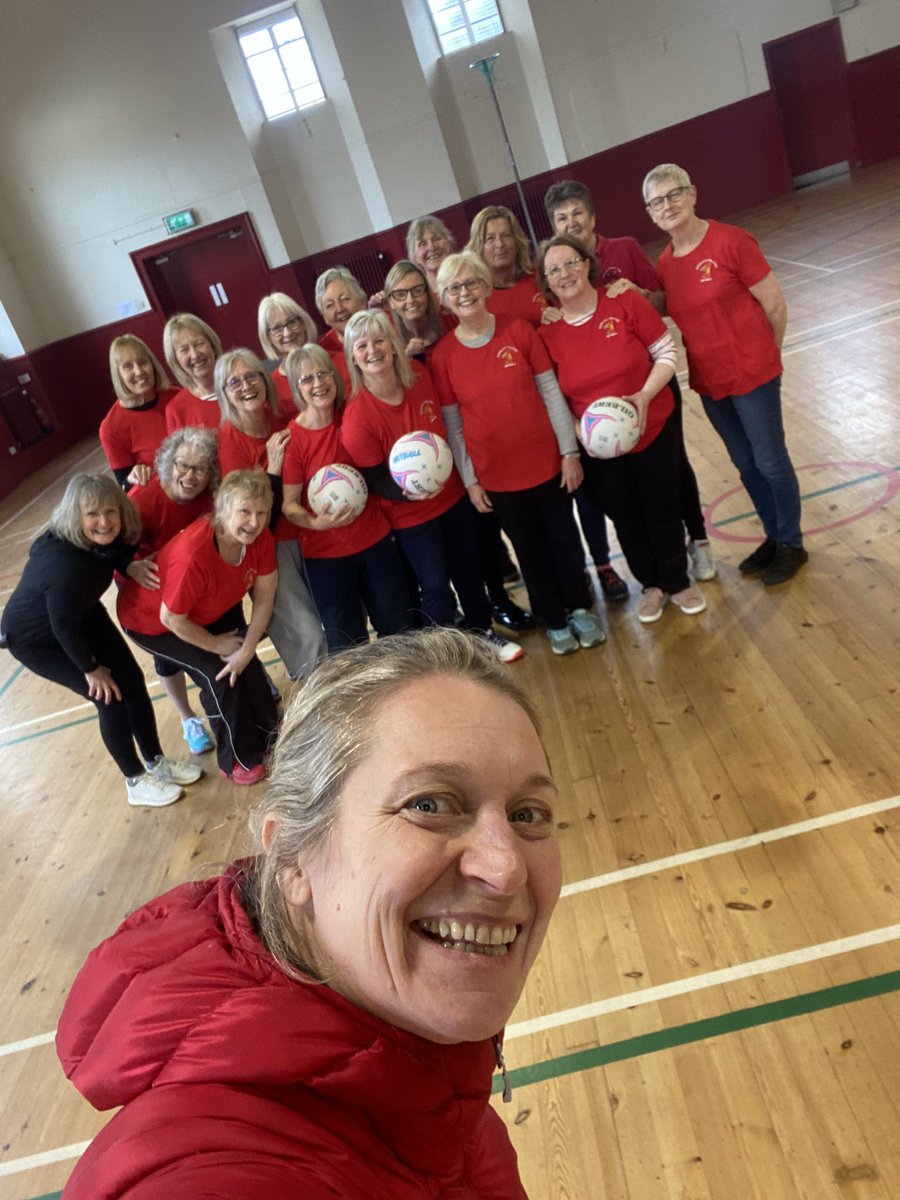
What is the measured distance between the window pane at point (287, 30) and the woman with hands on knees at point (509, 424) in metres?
13.5

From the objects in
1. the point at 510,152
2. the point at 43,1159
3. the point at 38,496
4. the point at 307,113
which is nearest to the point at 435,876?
the point at 43,1159

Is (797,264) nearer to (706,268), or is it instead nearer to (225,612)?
(706,268)

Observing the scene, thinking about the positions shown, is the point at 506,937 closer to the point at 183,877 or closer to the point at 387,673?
the point at 387,673

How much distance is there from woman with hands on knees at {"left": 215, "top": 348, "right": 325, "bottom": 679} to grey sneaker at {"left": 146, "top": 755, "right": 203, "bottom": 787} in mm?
783

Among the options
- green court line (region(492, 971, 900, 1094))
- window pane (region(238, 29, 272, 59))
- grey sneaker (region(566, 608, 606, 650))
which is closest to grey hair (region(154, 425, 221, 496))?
grey sneaker (region(566, 608, 606, 650))

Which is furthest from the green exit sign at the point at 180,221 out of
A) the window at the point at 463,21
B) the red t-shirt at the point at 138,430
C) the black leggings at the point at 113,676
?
the black leggings at the point at 113,676

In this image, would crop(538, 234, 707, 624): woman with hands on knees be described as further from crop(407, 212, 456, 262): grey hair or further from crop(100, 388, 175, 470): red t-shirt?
crop(100, 388, 175, 470): red t-shirt

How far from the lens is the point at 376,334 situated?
11.5 feet

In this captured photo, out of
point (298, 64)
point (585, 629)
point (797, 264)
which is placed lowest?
point (585, 629)

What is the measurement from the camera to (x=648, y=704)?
144 inches

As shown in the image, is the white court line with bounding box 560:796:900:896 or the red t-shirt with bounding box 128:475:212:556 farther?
the red t-shirt with bounding box 128:475:212:556

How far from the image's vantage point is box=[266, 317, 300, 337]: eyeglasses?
3.98 meters

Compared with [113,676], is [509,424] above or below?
above

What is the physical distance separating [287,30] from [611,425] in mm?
14103
